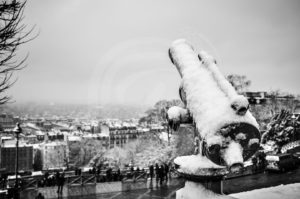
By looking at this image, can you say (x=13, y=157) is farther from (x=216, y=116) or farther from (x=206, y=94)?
(x=216, y=116)

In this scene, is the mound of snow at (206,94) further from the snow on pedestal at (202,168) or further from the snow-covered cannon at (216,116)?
the snow on pedestal at (202,168)

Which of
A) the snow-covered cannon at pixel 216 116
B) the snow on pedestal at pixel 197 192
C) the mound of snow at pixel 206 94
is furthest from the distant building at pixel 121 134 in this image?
the snow on pedestal at pixel 197 192

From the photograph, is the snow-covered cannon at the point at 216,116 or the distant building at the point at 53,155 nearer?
the snow-covered cannon at the point at 216,116

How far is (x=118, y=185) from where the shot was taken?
46.8 ft

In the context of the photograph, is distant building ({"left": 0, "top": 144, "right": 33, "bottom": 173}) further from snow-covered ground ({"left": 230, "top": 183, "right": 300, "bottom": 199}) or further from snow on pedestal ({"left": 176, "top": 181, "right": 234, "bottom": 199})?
snow on pedestal ({"left": 176, "top": 181, "right": 234, "bottom": 199})

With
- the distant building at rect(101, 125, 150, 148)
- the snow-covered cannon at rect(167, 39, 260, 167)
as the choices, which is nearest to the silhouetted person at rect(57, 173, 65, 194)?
the snow-covered cannon at rect(167, 39, 260, 167)

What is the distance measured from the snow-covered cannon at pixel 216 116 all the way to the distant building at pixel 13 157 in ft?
287

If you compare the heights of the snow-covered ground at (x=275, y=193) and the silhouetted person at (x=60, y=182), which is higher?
the snow-covered ground at (x=275, y=193)

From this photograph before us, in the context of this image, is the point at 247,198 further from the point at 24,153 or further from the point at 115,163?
the point at 24,153

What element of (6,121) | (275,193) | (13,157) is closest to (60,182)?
(275,193)

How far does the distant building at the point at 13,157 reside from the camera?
264 feet

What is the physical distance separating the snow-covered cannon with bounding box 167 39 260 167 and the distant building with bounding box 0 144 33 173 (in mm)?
87375

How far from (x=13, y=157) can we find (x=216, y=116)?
91.1 m

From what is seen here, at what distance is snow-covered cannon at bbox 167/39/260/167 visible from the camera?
2365 mm
